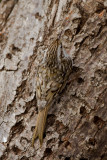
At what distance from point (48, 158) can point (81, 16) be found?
1.43 metres

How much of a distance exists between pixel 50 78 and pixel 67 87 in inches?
8.0

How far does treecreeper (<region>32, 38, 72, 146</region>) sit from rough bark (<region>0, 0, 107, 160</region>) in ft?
0.21

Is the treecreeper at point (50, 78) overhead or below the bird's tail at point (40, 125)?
overhead

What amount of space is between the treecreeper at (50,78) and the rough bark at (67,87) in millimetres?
63

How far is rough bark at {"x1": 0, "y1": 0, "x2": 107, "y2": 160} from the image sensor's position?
207cm

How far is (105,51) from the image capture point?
7.04ft

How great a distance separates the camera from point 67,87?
88.1 inches

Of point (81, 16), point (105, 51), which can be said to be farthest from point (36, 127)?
point (81, 16)

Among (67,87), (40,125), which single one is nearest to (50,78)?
(67,87)

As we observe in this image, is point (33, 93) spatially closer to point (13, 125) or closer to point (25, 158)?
point (13, 125)

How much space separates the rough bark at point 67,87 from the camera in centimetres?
207

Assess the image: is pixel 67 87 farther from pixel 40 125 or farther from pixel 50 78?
pixel 40 125

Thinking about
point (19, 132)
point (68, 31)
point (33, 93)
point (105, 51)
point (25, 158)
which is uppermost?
point (68, 31)

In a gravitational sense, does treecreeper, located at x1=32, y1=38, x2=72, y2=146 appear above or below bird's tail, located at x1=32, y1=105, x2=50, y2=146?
above
